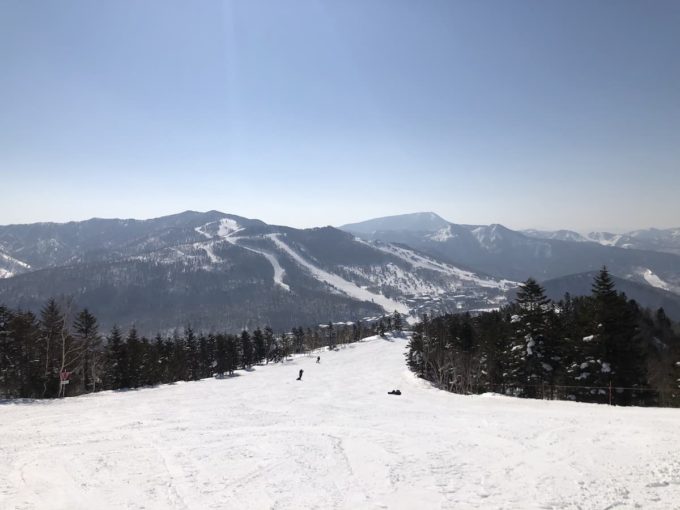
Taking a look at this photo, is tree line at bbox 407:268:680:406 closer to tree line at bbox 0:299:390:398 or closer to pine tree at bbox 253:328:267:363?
tree line at bbox 0:299:390:398

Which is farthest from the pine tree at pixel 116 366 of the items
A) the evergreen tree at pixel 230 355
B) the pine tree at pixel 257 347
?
the pine tree at pixel 257 347

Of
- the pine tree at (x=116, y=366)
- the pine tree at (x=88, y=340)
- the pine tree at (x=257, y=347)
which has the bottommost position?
the pine tree at (x=257, y=347)

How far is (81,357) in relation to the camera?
50938 mm

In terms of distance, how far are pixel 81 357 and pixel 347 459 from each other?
49.2 meters

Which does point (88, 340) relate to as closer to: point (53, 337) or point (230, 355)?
point (53, 337)

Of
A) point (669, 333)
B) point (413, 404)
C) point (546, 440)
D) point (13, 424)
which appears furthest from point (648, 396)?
point (669, 333)

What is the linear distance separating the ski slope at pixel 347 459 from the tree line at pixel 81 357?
890 inches

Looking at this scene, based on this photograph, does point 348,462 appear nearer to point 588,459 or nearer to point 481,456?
point 481,456

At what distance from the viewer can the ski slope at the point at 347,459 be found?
11031 millimetres

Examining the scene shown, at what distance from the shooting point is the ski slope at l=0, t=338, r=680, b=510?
11.0 meters

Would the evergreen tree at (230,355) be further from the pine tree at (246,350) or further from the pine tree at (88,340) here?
the pine tree at (88,340)

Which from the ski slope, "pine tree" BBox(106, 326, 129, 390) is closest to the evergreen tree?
"pine tree" BBox(106, 326, 129, 390)

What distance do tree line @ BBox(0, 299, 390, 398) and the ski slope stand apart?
22609 millimetres

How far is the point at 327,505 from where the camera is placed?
35.3ft
